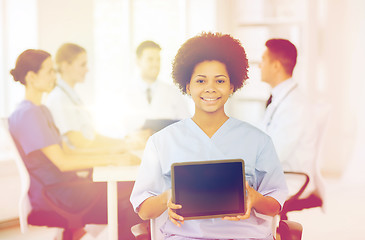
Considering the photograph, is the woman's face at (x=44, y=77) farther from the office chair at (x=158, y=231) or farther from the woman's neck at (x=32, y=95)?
the office chair at (x=158, y=231)

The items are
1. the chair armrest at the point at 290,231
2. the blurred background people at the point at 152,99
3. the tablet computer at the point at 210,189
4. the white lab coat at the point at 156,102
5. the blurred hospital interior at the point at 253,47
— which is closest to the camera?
the tablet computer at the point at 210,189

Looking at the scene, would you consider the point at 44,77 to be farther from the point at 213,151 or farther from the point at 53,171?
the point at 213,151

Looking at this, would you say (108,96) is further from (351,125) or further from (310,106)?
(351,125)

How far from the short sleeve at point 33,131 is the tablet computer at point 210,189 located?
4.22 feet

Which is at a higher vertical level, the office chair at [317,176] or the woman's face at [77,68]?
the woman's face at [77,68]

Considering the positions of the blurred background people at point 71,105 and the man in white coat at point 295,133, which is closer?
the man in white coat at point 295,133

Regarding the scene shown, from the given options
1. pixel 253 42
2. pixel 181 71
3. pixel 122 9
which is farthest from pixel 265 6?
pixel 181 71

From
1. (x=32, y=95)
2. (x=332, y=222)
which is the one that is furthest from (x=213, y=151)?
(x=332, y=222)

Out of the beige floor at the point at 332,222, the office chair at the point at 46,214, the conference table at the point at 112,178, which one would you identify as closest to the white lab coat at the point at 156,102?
the beige floor at the point at 332,222

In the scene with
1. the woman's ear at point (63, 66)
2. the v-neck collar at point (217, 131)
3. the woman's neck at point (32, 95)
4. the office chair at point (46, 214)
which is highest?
the woman's ear at point (63, 66)

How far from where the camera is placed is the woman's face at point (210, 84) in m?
1.31

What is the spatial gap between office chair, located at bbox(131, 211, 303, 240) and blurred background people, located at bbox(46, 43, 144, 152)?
4.56 ft

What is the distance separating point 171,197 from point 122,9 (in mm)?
3793

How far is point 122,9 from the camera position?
15.3ft
